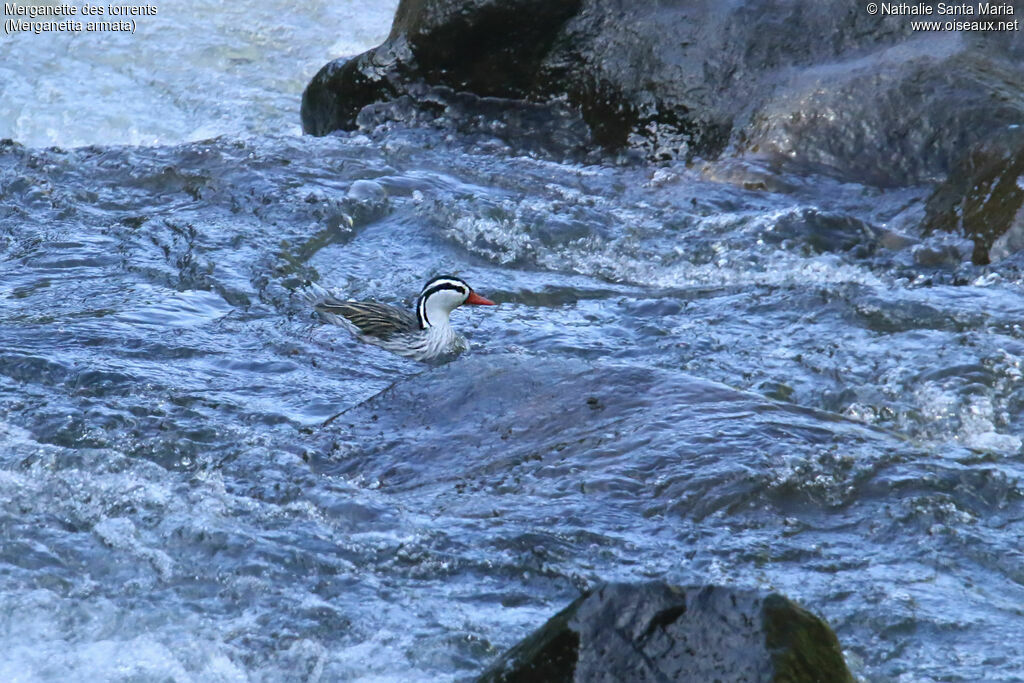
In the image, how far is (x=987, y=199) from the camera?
26.5ft

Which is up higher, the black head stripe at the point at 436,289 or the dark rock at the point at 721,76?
the dark rock at the point at 721,76

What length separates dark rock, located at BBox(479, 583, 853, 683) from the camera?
11.3ft

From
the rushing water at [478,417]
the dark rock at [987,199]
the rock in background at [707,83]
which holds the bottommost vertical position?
the rushing water at [478,417]

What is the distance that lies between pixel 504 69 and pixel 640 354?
13.3 feet

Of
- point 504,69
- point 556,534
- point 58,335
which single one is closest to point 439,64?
point 504,69

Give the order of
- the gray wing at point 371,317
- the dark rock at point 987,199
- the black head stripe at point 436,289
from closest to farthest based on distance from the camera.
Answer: the black head stripe at point 436,289 → the gray wing at point 371,317 → the dark rock at point 987,199

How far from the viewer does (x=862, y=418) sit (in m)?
6.20

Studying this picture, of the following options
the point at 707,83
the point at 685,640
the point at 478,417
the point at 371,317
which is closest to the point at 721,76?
the point at 707,83

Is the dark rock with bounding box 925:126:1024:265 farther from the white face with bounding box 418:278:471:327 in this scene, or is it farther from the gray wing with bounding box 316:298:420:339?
the gray wing with bounding box 316:298:420:339

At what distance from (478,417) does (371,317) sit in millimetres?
2027

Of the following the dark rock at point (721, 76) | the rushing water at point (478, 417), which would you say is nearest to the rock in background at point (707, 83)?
the dark rock at point (721, 76)

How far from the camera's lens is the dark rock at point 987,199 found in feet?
25.7

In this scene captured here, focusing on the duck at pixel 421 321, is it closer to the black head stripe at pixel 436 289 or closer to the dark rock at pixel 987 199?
the black head stripe at pixel 436 289

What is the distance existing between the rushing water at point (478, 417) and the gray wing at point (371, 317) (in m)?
0.17
